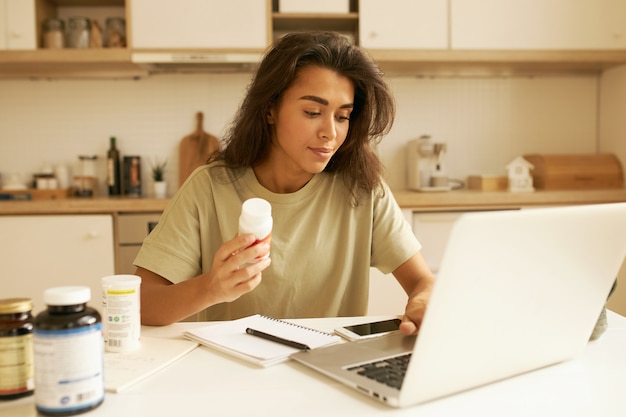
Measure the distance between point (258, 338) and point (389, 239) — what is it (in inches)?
22.8

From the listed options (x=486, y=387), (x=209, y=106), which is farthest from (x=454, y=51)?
(x=486, y=387)

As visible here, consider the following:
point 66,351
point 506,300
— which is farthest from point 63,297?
point 506,300

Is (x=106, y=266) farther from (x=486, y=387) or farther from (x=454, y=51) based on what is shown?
(x=486, y=387)

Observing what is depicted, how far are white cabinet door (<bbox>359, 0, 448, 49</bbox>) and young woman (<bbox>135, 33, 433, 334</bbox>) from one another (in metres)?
1.41

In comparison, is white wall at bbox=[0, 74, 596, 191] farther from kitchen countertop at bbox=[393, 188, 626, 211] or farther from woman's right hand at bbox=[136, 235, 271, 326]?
woman's right hand at bbox=[136, 235, 271, 326]

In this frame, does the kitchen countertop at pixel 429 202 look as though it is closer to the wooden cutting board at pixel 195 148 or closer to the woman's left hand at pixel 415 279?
the wooden cutting board at pixel 195 148

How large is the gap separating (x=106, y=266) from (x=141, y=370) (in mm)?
1894

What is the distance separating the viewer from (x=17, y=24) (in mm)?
2809

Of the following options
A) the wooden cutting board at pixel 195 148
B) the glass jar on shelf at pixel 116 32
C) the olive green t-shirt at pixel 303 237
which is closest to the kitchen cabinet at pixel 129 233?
the wooden cutting board at pixel 195 148

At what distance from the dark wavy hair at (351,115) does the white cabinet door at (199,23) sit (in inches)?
52.8

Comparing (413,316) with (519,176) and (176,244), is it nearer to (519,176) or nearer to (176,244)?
(176,244)

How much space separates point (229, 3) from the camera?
2852 mm

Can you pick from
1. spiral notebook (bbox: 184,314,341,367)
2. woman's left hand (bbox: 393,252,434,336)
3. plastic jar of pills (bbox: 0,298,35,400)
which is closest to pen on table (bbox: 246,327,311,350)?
spiral notebook (bbox: 184,314,341,367)

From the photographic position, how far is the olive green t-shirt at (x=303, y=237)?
1488 millimetres
